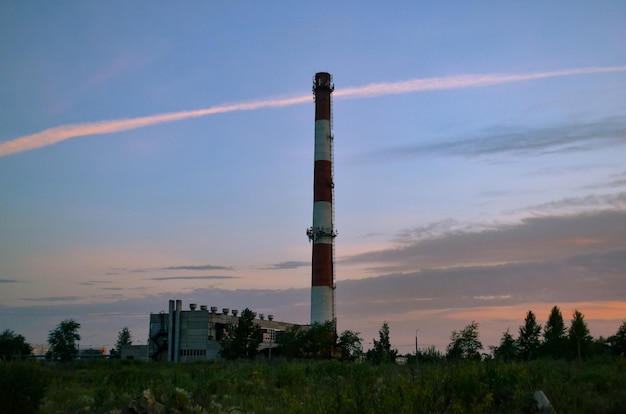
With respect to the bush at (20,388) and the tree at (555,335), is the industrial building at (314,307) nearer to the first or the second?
the tree at (555,335)

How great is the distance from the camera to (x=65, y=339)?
71.0 meters

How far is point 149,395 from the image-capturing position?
13.8 metres

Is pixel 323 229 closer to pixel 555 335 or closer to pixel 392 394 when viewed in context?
pixel 555 335

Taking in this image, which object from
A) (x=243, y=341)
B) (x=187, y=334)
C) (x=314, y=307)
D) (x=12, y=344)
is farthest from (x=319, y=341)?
(x=12, y=344)

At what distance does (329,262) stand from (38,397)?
36637 millimetres

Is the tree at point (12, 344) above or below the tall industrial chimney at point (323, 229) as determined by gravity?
below

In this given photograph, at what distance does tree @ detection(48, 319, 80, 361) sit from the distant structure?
1036 cm

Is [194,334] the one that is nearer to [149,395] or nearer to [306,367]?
[306,367]

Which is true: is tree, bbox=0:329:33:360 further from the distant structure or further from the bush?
the bush

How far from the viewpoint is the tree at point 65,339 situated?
228 ft

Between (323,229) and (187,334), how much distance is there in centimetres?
1968

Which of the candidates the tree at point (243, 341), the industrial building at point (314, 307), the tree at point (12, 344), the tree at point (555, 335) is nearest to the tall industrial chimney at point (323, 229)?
the industrial building at point (314, 307)

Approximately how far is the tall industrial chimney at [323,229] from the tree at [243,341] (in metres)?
7.87

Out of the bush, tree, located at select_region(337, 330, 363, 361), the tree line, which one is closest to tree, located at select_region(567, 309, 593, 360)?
the tree line
